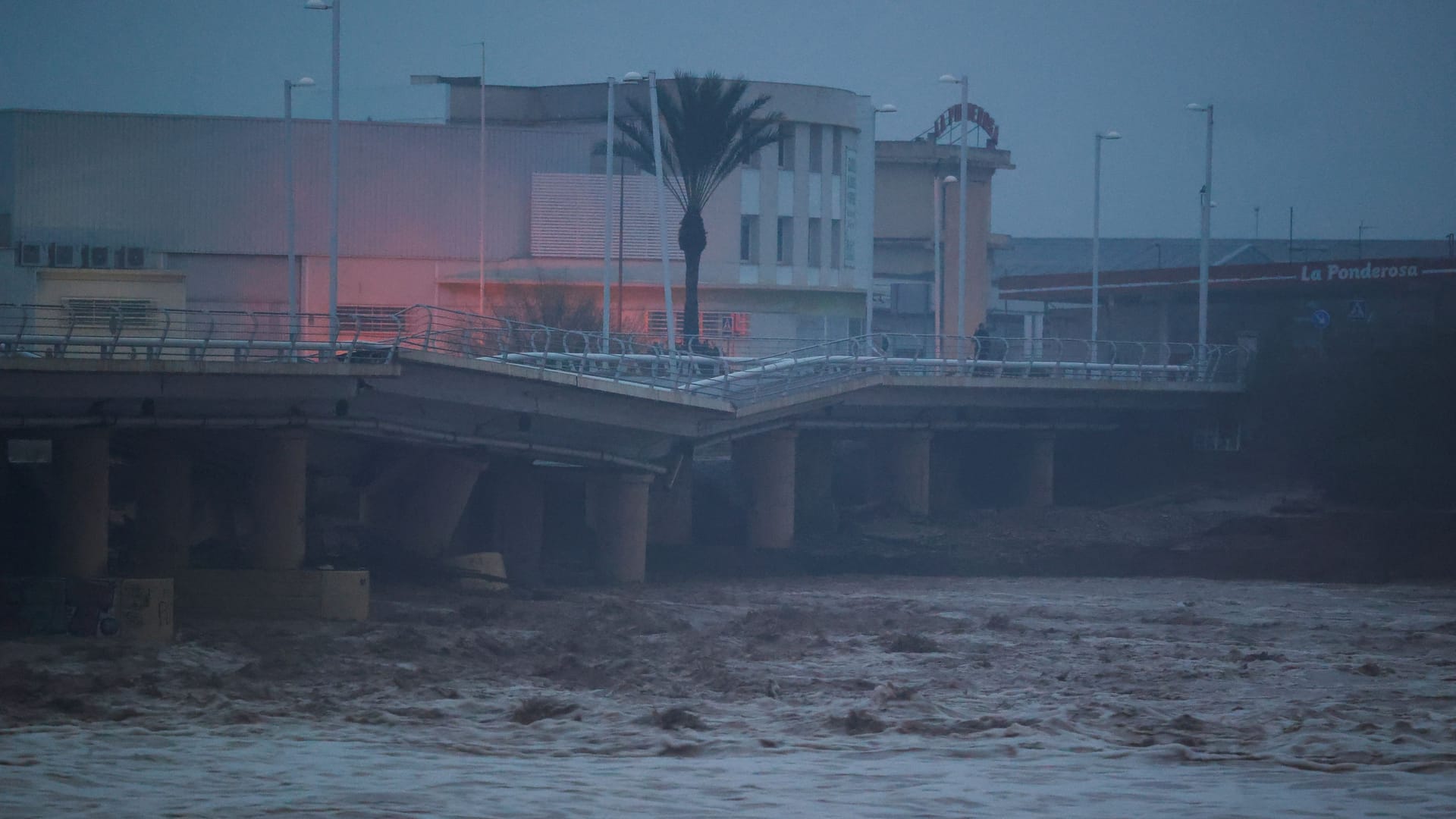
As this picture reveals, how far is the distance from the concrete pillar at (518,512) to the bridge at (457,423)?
0.14 feet

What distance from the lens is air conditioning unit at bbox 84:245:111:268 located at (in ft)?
153

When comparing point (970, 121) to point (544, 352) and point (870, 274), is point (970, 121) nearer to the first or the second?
point (870, 274)

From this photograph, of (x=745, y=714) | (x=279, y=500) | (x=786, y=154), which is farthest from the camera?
(x=786, y=154)

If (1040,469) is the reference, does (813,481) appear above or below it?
below

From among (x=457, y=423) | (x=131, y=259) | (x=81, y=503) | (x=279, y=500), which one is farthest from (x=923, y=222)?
(x=81, y=503)

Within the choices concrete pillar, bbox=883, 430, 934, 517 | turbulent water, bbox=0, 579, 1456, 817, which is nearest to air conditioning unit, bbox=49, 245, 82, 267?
concrete pillar, bbox=883, 430, 934, 517

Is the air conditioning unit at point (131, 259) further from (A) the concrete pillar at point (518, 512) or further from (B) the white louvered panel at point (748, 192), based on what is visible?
(A) the concrete pillar at point (518, 512)

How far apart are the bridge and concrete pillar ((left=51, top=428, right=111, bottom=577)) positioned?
3cm

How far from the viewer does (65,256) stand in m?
46.3

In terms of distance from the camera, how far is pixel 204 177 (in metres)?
47.9

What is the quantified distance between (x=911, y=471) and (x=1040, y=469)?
4317mm

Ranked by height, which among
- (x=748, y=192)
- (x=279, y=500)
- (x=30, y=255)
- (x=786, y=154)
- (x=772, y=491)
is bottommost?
(x=772, y=491)

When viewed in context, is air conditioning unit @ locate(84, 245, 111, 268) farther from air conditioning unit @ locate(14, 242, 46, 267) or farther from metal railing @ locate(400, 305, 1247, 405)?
metal railing @ locate(400, 305, 1247, 405)

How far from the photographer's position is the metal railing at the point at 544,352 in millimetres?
24875
